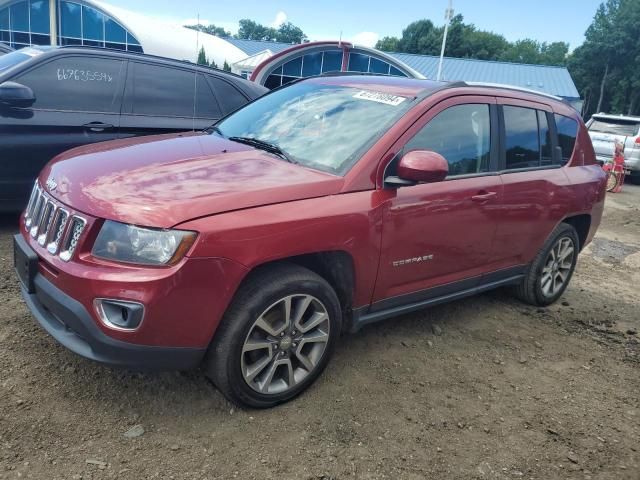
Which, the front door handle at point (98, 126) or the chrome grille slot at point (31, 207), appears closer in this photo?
the chrome grille slot at point (31, 207)

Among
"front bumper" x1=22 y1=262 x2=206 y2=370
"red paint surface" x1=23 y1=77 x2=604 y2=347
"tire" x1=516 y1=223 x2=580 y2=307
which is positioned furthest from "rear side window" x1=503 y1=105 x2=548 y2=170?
"front bumper" x1=22 y1=262 x2=206 y2=370

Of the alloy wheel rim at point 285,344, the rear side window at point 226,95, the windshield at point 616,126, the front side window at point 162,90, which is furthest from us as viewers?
the windshield at point 616,126

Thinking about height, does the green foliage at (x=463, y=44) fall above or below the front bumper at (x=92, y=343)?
above

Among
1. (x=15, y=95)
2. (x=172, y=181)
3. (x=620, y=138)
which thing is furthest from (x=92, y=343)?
(x=620, y=138)

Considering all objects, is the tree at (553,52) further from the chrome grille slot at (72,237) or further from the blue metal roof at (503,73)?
the chrome grille slot at (72,237)

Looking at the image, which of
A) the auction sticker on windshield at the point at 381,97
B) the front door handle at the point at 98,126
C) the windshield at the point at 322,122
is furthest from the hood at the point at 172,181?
the front door handle at the point at 98,126

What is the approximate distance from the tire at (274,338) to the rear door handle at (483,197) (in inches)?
49.8

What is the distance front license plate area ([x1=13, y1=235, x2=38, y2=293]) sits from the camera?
2.60 meters

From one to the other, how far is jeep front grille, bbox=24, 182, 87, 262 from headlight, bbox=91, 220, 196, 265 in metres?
0.19

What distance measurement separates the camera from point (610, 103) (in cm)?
5644

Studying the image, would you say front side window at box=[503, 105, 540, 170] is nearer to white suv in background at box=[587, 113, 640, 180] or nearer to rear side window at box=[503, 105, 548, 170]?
rear side window at box=[503, 105, 548, 170]

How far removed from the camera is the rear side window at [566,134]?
447cm

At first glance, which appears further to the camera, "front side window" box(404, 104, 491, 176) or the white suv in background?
the white suv in background

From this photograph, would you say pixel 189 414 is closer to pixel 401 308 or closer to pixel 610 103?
pixel 401 308
